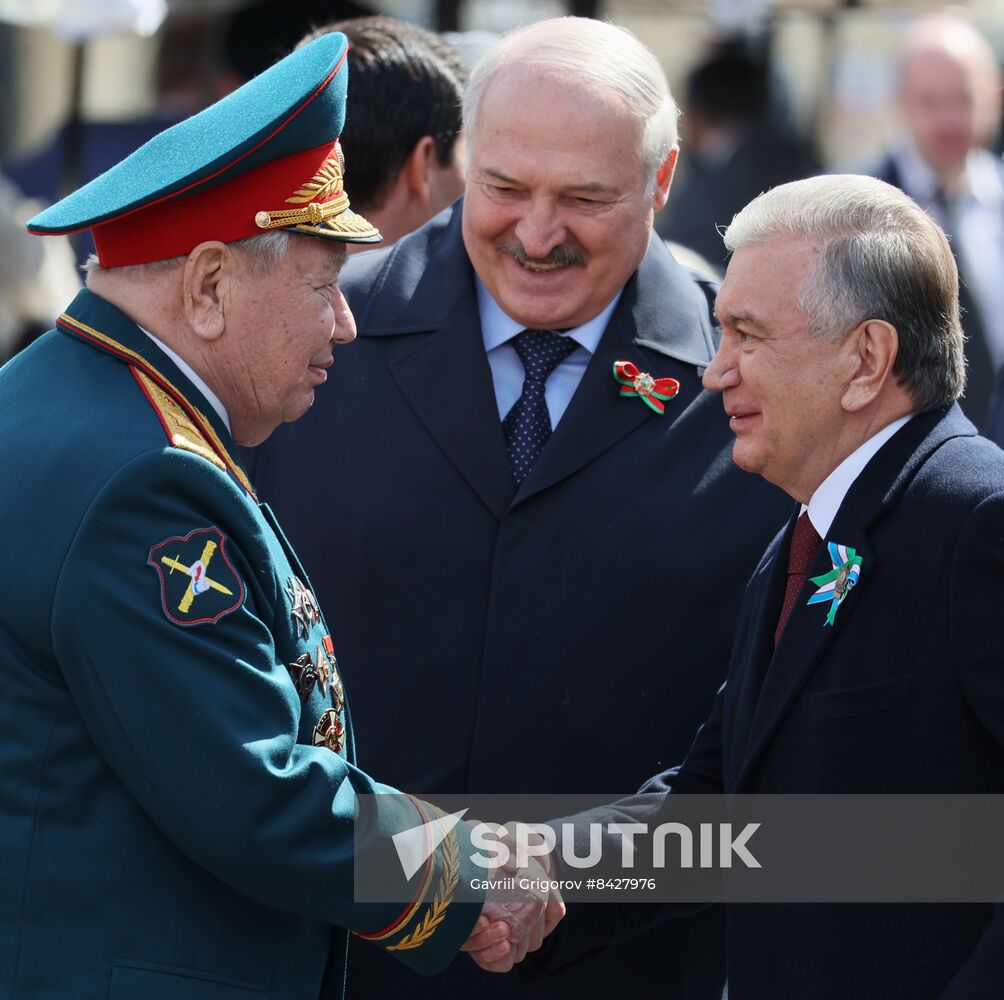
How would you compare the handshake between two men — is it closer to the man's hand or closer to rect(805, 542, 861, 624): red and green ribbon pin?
the man's hand

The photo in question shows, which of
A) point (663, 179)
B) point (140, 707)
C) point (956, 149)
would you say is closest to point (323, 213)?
point (140, 707)

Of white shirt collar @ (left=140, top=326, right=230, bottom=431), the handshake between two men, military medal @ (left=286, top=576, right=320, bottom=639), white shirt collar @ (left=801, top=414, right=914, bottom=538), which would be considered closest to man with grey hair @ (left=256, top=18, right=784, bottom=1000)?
the handshake between two men

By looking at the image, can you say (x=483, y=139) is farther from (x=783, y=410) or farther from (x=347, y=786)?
(x=347, y=786)

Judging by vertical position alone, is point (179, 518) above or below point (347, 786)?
above

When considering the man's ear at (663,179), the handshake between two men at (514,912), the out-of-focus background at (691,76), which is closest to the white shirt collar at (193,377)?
the handshake between two men at (514,912)

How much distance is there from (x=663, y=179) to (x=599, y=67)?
0.30 metres

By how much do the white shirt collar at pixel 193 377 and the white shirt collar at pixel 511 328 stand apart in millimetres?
963

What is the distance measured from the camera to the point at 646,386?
11.2 feet

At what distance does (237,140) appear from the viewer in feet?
8.15

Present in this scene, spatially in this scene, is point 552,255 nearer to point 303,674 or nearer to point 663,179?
point 663,179

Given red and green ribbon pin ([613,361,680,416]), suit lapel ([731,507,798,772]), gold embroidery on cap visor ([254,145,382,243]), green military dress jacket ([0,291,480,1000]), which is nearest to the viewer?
green military dress jacket ([0,291,480,1000])

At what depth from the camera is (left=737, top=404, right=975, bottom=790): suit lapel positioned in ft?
8.64

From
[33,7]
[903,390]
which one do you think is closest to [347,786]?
[903,390]

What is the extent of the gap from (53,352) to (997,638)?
1.44m
